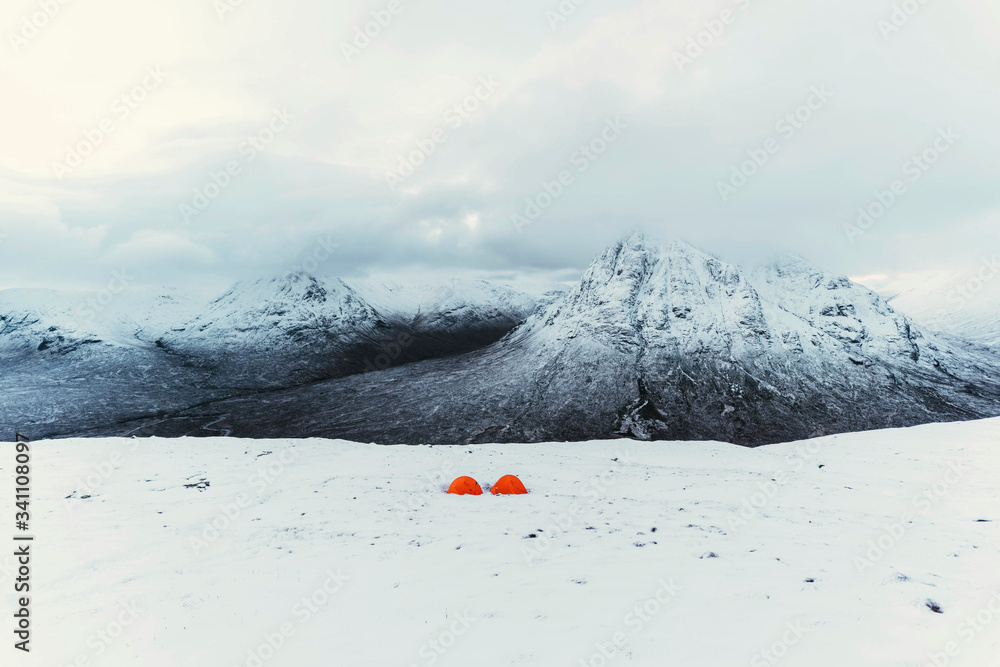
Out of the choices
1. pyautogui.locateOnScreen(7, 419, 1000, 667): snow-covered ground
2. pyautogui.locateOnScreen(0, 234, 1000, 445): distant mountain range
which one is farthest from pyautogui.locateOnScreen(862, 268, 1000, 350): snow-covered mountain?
pyautogui.locateOnScreen(7, 419, 1000, 667): snow-covered ground

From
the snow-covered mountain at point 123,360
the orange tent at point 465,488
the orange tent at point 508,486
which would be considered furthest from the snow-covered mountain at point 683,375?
the orange tent at point 465,488

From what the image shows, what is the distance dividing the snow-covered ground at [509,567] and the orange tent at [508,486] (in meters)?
1.31

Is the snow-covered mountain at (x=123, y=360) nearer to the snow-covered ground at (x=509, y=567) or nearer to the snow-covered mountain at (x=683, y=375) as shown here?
the snow-covered mountain at (x=683, y=375)

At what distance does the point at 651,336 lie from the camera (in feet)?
274

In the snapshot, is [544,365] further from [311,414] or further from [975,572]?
[975,572]

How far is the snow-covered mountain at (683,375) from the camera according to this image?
65.2 meters

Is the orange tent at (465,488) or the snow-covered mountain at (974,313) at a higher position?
the snow-covered mountain at (974,313)

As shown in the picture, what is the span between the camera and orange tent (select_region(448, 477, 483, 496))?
1950 centimetres

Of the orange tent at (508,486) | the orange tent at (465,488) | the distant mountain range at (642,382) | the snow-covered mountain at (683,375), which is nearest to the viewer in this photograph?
the orange tent at (465,488)

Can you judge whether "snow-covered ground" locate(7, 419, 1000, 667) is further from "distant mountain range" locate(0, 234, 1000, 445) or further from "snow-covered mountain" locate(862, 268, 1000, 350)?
"snow-covered mountain" locate(862, 268, 1000, 350)

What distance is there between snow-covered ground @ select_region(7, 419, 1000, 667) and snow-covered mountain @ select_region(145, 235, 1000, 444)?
43909 mm

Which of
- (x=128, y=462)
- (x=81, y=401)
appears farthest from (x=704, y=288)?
(x=81, y=401)

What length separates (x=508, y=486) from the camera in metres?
19.8

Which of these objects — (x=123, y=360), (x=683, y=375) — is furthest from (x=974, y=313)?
(x=123, y=360)
